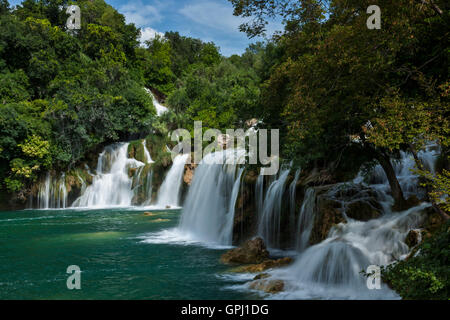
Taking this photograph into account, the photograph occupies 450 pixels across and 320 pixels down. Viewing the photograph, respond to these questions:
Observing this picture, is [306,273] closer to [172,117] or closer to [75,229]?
[75,229]

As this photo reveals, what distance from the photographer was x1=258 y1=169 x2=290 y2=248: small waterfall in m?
11.6

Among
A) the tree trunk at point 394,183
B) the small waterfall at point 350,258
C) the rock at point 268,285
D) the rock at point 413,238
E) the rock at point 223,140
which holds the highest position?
the rock at point 223,140

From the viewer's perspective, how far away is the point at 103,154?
94.7ft

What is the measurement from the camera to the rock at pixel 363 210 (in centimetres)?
879

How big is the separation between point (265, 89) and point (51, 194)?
22.3 metres

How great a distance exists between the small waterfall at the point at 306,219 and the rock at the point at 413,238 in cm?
304

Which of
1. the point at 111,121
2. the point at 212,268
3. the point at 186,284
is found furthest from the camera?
the point at 111,121

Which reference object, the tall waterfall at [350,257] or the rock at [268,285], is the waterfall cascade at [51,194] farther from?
the rock at [268,285]

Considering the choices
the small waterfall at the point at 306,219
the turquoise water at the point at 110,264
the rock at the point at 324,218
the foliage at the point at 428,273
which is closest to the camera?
the foliage at the point at 428,273

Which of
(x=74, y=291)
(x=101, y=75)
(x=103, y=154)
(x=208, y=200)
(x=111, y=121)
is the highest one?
(x=101, y=75)

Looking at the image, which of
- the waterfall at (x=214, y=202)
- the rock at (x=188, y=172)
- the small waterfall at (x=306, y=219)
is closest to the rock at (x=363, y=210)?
the small waterfall at (x=306, y=219)
